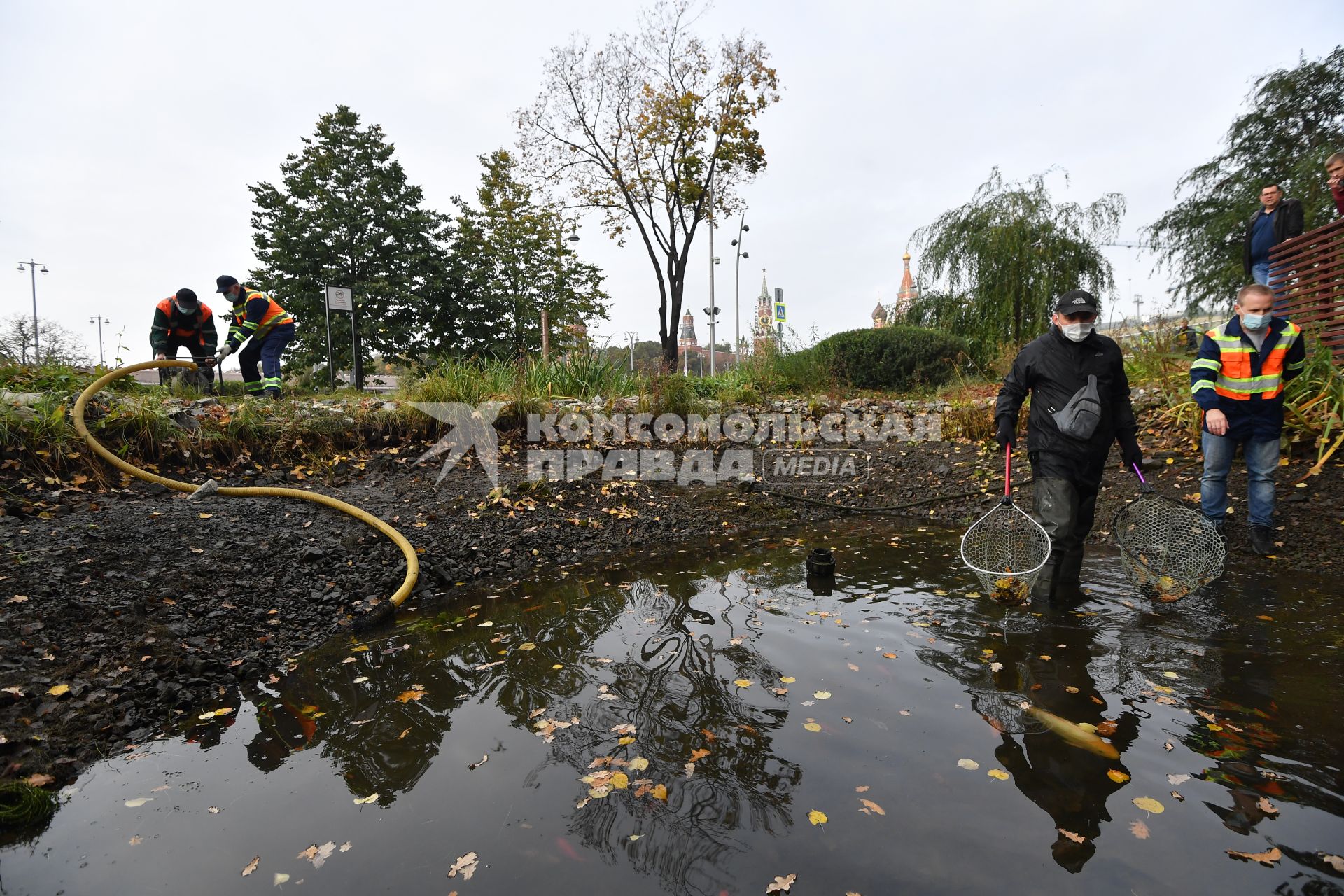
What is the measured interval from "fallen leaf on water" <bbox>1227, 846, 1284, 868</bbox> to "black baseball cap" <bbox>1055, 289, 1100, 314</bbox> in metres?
3.01

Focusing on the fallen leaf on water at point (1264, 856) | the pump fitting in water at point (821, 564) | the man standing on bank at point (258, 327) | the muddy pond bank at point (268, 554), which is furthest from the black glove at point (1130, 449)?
the man standing on bank at point (258, 327)

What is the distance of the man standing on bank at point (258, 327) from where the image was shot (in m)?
8.77

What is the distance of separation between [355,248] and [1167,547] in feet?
75.8

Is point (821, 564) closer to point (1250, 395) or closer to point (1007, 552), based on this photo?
point (1007, 552)

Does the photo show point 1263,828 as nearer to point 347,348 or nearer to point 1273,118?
point 1273,118

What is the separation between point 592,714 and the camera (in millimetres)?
3092

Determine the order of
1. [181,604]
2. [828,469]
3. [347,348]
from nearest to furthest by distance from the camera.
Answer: [181,604] < [828,469] < [347,348]

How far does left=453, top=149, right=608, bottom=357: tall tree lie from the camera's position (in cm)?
2298

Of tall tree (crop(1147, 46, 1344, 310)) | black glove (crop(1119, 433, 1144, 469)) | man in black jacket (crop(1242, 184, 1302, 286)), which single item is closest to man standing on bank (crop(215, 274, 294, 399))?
black glove (crop(1119, 433, 1144, 469))

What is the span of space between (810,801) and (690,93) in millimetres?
17842

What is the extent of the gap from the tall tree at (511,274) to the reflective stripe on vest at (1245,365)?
66.6 ft

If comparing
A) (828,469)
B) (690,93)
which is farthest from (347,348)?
(828,469)

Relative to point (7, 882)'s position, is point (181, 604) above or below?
above

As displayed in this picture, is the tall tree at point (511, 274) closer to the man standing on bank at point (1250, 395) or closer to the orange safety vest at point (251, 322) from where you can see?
the orange safety vest at point (251, 322)
